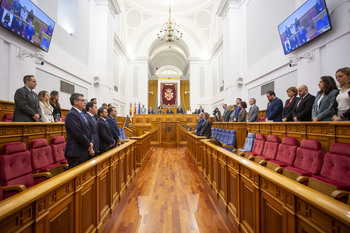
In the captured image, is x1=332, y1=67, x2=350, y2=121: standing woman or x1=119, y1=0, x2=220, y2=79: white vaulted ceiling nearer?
x1=332, y1=67, x2=350, y2=121: standing woman

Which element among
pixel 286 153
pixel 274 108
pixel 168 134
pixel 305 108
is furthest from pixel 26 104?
pixel 168 134

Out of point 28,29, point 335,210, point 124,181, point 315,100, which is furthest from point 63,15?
point 335,210

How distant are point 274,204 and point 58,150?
309cm

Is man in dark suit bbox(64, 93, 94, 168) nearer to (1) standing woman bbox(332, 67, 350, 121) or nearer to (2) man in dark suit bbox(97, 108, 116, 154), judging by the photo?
(2) man in dark suit bbox(97, 108, 116, 154)

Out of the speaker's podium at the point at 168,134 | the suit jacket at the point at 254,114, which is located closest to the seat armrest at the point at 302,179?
the suit jacket at the point at 254,114

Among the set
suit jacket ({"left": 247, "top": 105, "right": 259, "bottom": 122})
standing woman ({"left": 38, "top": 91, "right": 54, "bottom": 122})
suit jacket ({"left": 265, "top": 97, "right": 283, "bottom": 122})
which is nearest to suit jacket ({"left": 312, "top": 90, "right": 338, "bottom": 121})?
suit jacket ({"left": 265, "top": 97, "right": 283, "bottom": 122})

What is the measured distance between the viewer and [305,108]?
288cm

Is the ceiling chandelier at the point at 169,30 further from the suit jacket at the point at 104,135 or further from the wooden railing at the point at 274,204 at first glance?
the wooden railing at the point at 274,204

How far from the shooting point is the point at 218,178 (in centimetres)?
256

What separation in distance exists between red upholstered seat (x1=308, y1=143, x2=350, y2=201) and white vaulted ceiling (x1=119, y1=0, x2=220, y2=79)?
46.6 feet

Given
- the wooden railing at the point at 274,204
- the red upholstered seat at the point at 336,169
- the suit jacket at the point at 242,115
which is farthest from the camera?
the suit jacket at the point at 242,115

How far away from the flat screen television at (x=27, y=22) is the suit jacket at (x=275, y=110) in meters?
6.12

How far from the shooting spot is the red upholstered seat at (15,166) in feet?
5.78

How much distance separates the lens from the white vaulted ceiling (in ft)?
45.9
